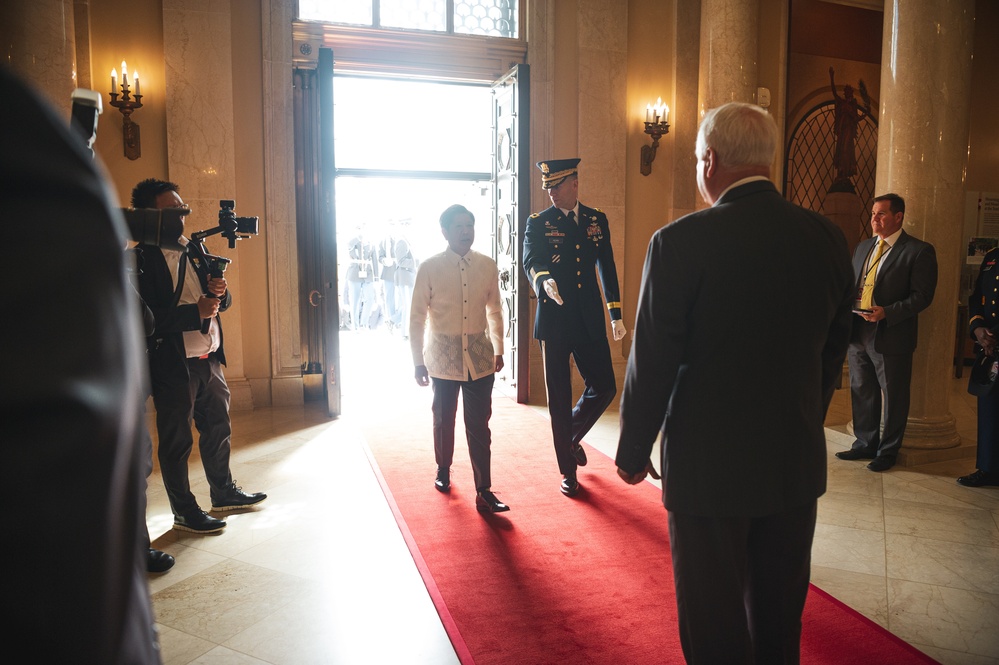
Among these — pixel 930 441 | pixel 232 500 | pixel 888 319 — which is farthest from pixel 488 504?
pixel 930 441

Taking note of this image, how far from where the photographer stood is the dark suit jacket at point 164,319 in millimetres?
3432

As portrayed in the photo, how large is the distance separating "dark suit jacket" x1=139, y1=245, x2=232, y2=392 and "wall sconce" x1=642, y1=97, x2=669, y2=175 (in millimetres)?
5064

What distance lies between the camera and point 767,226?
6.13 feet

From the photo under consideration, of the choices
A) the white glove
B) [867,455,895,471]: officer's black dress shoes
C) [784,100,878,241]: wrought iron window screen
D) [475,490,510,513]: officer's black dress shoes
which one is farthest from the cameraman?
[784,100,878,241]: wrought iron window screen

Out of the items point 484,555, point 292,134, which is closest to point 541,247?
point 484,555

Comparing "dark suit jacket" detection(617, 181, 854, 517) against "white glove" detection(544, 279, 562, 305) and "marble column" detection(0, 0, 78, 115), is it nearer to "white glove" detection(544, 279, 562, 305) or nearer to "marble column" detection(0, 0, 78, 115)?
"white glove" detection(544, 279, 562, 305)

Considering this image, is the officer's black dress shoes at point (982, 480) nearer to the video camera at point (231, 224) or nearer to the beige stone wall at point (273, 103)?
the beige stone wall at point (273, 103)

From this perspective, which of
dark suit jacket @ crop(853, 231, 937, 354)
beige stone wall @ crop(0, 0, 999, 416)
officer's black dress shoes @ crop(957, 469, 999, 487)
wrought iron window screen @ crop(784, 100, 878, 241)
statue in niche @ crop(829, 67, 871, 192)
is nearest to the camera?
officer's black dress shoes @ crop(957, 469, 999, 487)

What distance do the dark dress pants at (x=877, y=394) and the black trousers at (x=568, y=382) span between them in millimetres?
1995

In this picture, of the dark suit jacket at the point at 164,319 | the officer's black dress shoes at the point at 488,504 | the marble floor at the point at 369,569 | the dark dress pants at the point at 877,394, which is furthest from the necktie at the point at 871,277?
the dark suit jacket at the point at 164,319

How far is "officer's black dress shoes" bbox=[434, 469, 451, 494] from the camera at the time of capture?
14.6 ft

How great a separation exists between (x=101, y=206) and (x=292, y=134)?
21.4 feet

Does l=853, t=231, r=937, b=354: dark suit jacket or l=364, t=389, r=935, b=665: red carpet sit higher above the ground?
l=853, t=231, r=937, b=354: dark suit jacket

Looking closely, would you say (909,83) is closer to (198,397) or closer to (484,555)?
(484,555)
